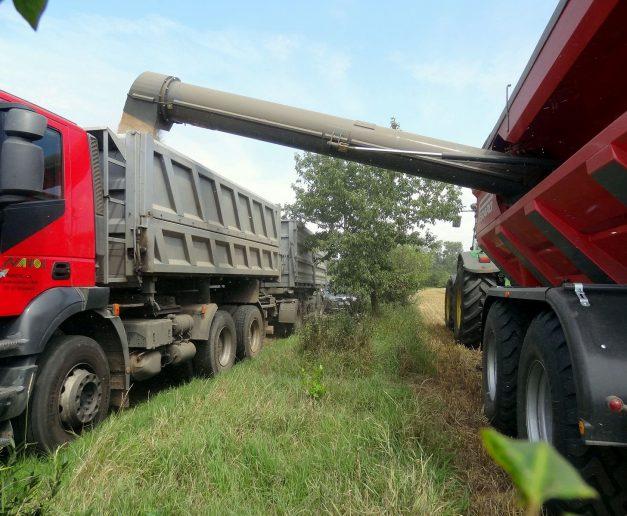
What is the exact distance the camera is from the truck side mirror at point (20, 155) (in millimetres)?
2914

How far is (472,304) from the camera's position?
685 centimetres

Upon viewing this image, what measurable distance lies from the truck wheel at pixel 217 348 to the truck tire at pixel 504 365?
3331 mm

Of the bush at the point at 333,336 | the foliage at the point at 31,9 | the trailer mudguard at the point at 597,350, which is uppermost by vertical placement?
the foliage at the point at 31,9

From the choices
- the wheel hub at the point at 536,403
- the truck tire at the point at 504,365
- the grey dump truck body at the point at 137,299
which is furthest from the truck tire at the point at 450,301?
the wheel hub at the point at 536,403

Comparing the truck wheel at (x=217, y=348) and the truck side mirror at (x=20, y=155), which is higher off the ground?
the truck side mirror at (x=20, y=155)

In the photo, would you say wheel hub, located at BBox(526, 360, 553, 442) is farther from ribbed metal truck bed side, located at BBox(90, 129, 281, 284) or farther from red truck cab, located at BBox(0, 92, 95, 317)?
ribbed metal truck bed side, located at BBox(90, 129, 281, 284)

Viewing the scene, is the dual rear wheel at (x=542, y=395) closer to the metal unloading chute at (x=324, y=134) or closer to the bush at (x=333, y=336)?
the metal unloading chute at (x=324, y=134)

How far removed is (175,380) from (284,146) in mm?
3286

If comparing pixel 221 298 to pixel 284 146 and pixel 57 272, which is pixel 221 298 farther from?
pixel 57 272

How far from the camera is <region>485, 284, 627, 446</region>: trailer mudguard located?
2059 mm

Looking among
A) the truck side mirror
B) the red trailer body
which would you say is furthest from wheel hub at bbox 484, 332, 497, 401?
the truck side mirror

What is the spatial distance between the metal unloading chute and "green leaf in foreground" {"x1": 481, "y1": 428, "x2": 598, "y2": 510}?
3.90 meters

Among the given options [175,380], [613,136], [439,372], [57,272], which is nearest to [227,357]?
[175,380]

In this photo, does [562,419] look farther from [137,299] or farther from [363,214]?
[363,214]
